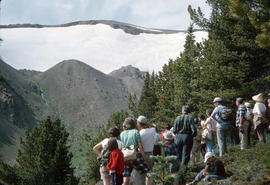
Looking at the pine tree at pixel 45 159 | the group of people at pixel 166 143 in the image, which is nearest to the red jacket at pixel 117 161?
the group of people at pixel 166 143

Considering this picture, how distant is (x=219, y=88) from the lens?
20812 mm

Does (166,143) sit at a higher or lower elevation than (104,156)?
higher

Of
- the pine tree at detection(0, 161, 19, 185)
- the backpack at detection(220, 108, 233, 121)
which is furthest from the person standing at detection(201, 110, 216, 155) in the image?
the pine tree at detection(0, 161, 19, 185)

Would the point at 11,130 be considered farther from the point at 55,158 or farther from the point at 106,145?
the point at 106,145

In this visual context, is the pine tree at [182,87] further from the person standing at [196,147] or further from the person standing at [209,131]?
the person standing at [209,131]

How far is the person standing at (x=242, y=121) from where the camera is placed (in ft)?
36.5

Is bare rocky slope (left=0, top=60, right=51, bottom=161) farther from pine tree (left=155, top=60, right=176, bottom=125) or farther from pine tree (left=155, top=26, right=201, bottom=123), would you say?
pine tree (left=155, top=26, right=201, bottom=123)

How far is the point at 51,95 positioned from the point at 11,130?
29538 millimetres

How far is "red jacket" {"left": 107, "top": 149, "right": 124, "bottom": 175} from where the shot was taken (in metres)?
7.19

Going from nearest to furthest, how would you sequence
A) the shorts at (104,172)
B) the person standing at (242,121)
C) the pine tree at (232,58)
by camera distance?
the shorts at (104,172)
the person standing at (242,121)
the pine tree at (232,58)

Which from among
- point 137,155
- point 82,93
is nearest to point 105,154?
point 137,155

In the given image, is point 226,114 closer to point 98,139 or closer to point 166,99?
point 166,99

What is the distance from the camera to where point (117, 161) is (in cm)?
720

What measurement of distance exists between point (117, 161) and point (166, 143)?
1.99 meters
